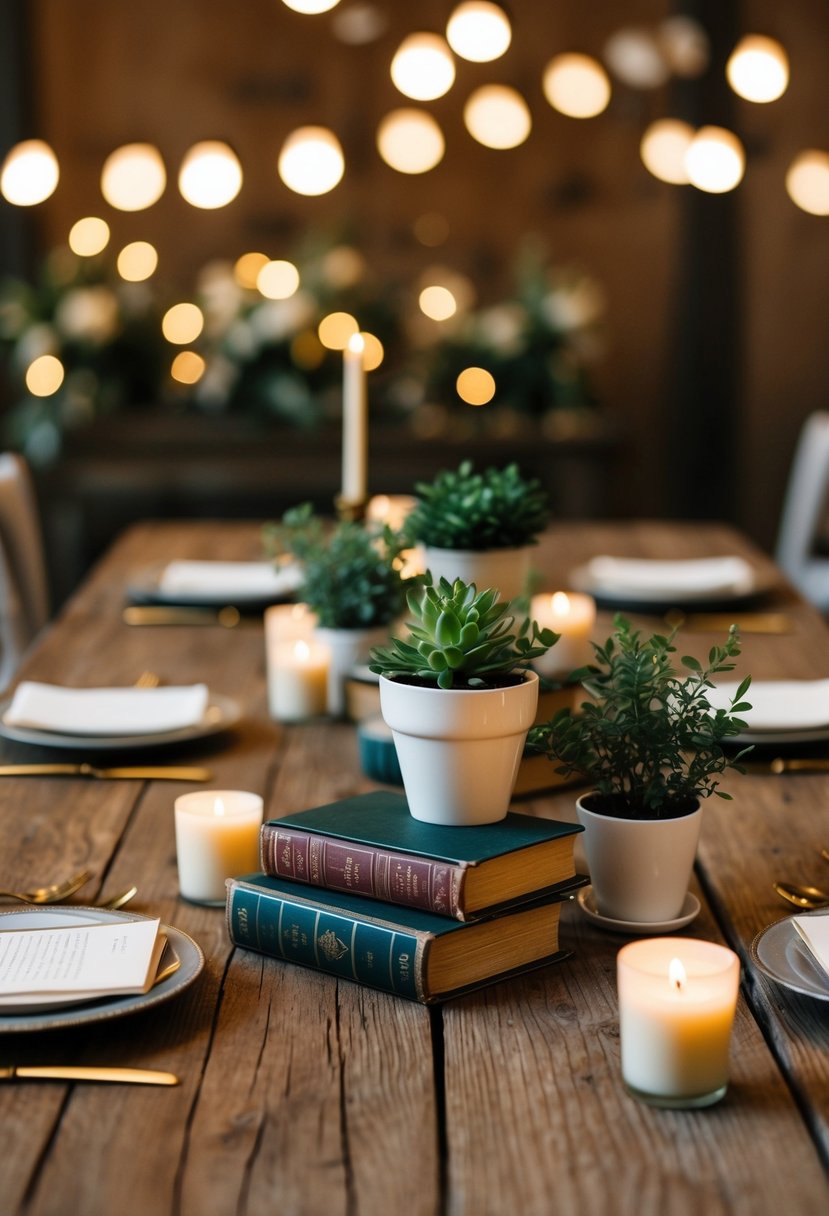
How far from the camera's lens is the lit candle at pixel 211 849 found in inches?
47.3

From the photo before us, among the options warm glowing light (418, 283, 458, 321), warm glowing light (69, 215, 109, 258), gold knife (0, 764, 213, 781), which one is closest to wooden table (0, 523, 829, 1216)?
gold knife (0, 764, 213, 781)

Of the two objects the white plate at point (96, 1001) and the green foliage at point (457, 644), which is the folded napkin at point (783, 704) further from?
the white plate at point (96, 1001)

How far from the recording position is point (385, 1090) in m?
0.89

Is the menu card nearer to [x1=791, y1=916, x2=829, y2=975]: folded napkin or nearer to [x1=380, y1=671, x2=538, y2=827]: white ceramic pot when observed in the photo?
[x1=380, y1=671, x2=538, y2=827]: white ceramic pot

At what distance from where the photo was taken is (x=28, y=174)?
3330mm

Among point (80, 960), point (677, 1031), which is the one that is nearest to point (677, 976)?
point (677, 1031)

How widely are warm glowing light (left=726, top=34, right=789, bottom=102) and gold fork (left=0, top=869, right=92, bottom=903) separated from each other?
2700mm

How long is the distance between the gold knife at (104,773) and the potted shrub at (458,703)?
1.72 feet

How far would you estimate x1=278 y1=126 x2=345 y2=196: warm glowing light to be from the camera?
367cm

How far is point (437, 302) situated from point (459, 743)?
186 inches

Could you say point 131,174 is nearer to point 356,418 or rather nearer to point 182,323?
point 182,323

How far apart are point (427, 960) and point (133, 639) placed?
1.33m

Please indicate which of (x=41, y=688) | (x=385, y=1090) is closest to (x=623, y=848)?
→ (x=385, y=1090)

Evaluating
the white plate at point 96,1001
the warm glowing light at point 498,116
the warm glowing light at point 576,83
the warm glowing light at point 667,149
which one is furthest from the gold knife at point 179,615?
the warm glowing light at point 667,149
